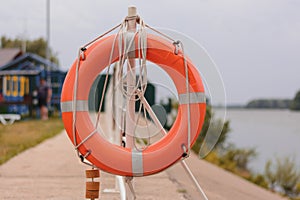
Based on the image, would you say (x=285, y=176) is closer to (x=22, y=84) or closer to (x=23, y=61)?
(x=22, y=84)

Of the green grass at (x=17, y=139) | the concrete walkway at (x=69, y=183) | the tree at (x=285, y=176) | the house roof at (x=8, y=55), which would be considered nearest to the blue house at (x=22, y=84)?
the house roof at (x=8, y=55)

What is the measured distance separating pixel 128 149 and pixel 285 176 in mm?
6432

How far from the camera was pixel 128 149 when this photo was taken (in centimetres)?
299

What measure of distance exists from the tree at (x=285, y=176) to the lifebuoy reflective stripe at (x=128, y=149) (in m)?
5.91

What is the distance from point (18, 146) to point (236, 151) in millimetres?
5344

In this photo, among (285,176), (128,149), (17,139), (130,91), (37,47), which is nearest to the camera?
(128,149)

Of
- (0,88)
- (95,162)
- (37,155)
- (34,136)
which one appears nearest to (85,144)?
(95,162)

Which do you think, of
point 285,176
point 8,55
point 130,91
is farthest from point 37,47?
point 130,91

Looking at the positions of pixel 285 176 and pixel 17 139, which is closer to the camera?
pixel 285 176

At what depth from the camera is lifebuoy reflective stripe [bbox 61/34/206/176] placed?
2.87 metres

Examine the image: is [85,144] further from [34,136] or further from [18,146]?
[34,136]

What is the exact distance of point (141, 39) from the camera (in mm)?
2996

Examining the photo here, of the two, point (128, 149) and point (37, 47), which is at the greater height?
point (37, 47)

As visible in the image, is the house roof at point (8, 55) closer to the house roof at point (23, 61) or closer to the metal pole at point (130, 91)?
the house roof at point (23, 61)
